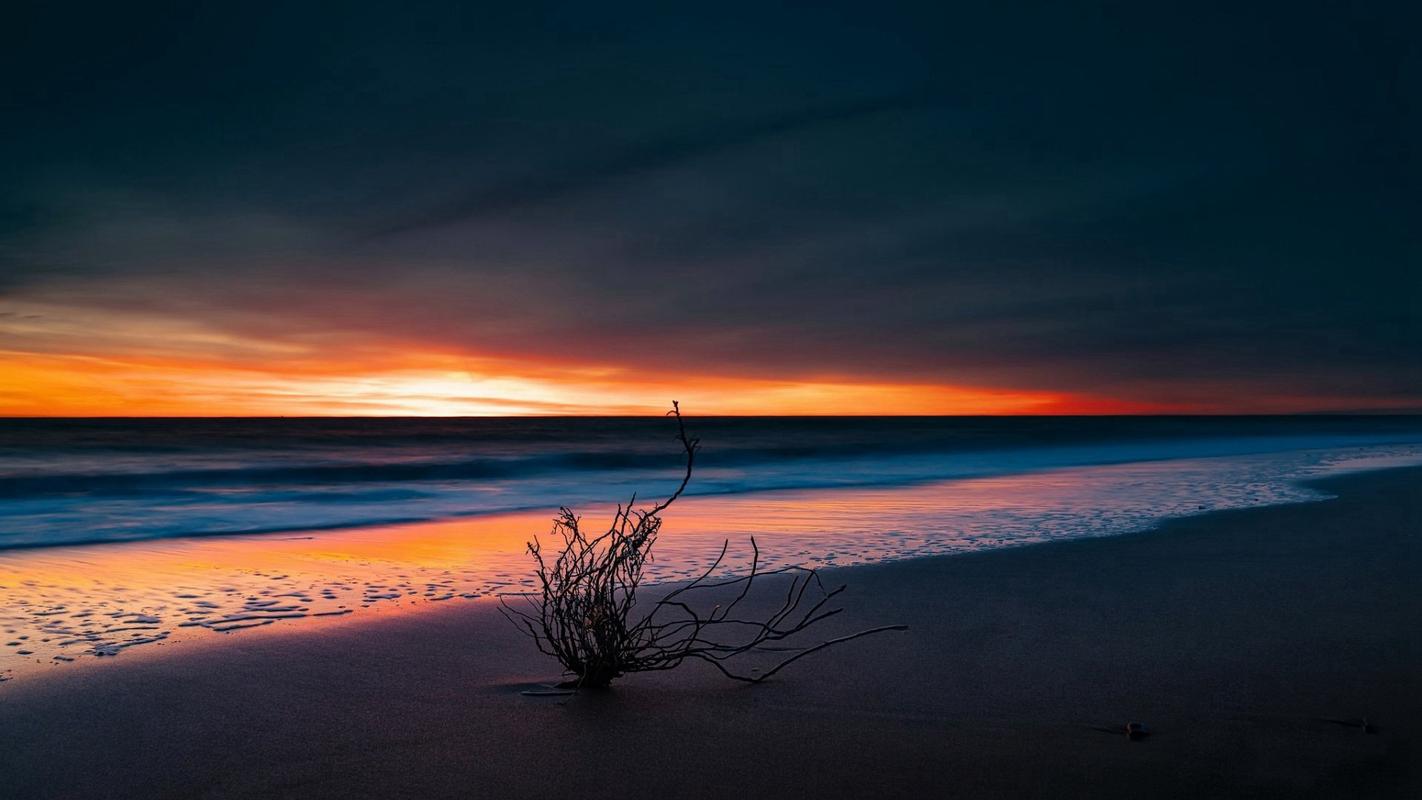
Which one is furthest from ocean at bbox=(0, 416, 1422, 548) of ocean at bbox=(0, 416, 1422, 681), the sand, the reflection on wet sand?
the sand

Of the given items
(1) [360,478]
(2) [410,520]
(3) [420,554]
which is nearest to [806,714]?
(3) [420,554]

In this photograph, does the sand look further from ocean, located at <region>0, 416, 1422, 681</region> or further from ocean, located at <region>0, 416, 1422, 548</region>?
ocean, located at <region>0, 416, 1422, 548</region>

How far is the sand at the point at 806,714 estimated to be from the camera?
334 centimetres

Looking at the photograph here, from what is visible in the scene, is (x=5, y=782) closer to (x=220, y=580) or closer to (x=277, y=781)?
(x=277, y=781)

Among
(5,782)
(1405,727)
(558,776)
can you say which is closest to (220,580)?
(5,782)

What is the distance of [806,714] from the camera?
4.04 meters

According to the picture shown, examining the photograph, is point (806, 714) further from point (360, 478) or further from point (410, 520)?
point (360, 478)

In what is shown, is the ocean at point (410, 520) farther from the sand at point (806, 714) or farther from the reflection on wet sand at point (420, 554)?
the sand at point (806, 714)

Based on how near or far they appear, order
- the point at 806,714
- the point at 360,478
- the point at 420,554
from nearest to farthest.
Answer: the point at 806,714
the point at 420,554
the point at 360,478

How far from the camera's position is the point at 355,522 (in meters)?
14.0

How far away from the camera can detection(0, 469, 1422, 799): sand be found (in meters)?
3.34

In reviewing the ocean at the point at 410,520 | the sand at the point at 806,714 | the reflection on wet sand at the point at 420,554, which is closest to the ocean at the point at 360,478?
the ocean at the point at 410,520

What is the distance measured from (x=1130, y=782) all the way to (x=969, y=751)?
55cm

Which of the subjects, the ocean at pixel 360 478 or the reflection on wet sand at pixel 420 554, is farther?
the ocean at pixel 360 478
